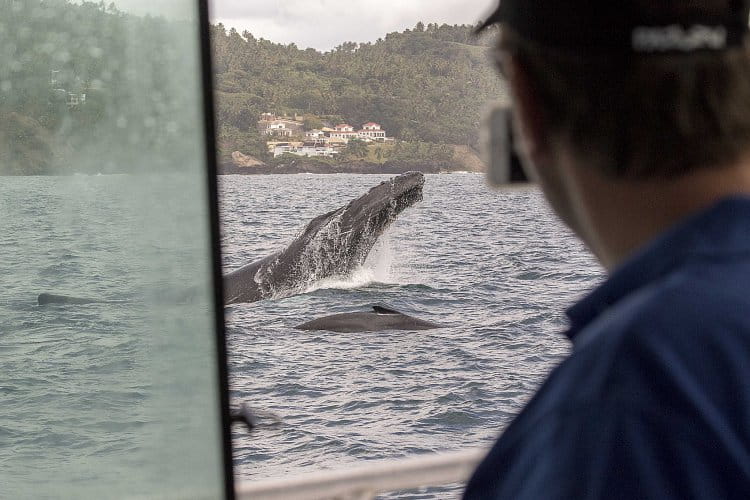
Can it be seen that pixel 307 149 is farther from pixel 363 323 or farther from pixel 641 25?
pixel 641 25

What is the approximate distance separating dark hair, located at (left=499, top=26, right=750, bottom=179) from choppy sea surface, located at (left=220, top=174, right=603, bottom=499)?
34.2ft

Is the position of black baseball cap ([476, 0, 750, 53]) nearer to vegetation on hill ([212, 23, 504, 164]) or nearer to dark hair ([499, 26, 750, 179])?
dark hair ([499, 26, 750, 179])

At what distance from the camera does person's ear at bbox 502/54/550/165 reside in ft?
1.29

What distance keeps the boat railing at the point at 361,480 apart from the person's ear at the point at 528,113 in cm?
129

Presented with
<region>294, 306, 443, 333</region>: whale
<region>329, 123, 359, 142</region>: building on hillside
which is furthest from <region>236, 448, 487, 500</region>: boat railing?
<region>329, 123, 359, 142</region>: building on hillside

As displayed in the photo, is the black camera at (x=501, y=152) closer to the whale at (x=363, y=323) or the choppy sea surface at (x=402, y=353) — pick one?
the choppy sea surface at (x=402, y=353)

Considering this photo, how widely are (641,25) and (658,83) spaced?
22mm

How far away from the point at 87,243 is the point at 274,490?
0.63m

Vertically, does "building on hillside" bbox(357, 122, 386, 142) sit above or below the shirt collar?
above

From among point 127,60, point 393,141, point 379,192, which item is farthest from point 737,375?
point 393,141

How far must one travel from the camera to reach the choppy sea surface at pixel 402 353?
16.0m

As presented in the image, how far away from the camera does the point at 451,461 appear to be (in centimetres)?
181

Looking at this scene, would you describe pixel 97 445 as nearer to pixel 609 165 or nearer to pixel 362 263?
pixel 609 165

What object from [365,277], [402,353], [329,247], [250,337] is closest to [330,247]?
[329,247]
